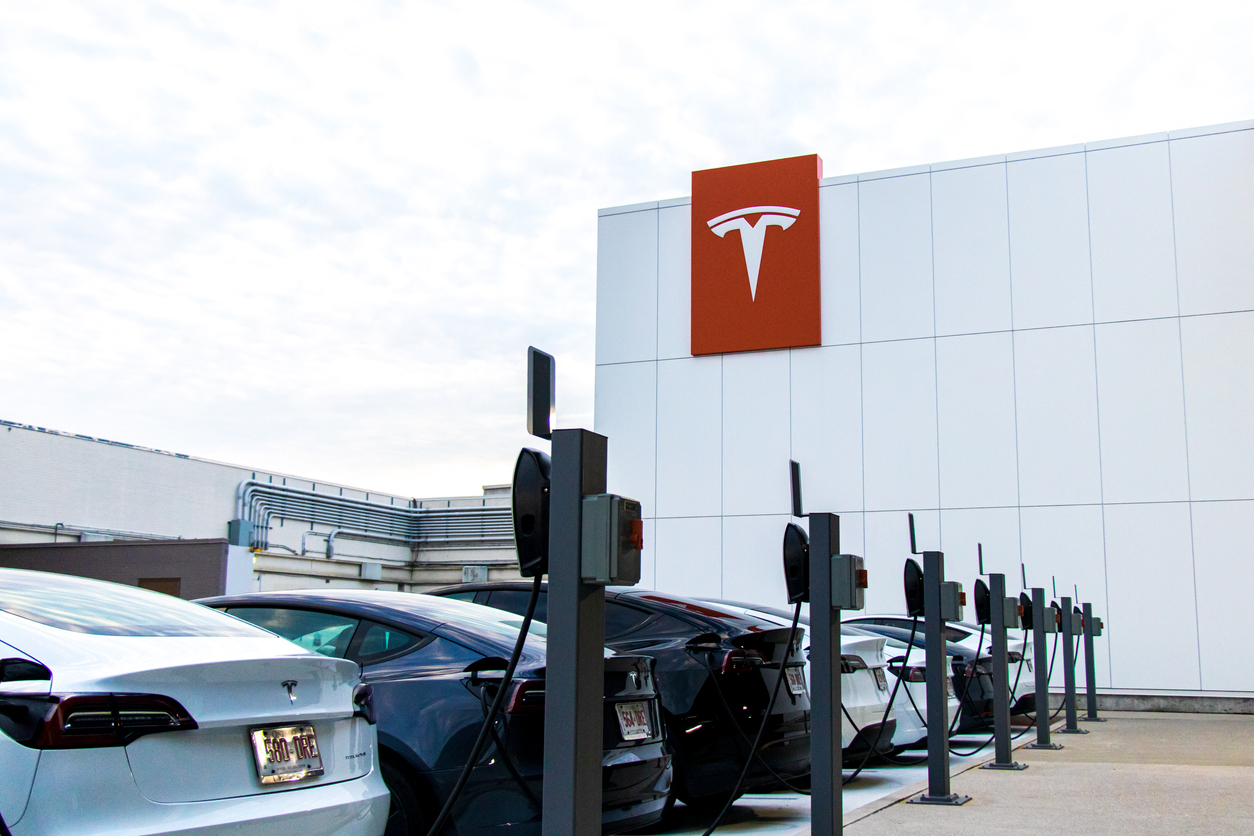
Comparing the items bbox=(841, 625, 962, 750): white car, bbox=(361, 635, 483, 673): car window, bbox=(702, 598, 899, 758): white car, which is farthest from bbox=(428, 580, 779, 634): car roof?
bbox=(841, 625, 962, 750): white car

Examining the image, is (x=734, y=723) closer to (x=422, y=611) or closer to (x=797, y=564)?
(x=797, y=564)

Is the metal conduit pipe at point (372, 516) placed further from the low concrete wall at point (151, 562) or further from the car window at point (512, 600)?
the car window at point (512, 600)

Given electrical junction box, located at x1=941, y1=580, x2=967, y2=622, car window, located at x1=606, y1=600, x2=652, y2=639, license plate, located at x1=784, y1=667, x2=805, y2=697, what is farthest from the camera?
electrical junction box, located at x1=941, y1=580, x2=967, y2=622

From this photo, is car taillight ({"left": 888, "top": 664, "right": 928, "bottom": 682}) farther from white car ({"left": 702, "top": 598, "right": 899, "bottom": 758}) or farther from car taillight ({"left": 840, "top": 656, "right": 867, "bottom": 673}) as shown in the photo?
car taillight ({"left": 840, "top": 656, "right": 867, "bottom": 673})

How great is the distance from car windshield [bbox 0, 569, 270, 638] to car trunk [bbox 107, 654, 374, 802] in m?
0.36

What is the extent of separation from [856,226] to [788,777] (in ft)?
46.5

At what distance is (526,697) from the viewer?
436 cm

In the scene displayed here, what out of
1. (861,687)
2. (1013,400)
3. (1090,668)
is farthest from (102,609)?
(1013,400)

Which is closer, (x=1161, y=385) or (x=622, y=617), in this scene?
(x=622, y=617)

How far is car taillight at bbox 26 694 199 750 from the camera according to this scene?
2789 millimetres

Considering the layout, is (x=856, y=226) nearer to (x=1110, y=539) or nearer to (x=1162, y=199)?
(x=1162, y=199)

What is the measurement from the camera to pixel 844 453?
18672 mm

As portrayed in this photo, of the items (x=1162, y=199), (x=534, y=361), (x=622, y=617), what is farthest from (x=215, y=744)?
(x=1162, y=199)

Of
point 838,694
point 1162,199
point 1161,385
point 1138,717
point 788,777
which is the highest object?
point 1162,199
